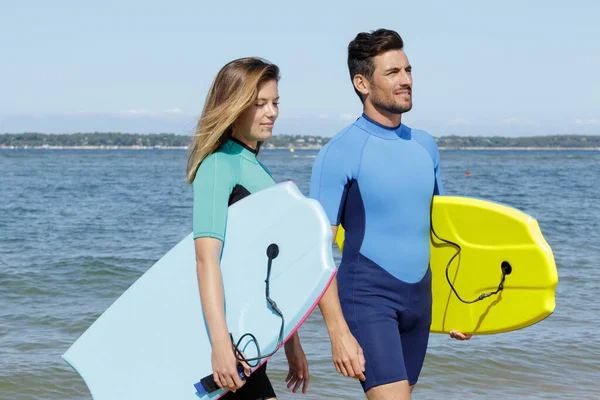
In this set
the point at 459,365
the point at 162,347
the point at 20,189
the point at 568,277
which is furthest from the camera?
the point at 20,189

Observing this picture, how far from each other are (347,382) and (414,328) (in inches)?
112

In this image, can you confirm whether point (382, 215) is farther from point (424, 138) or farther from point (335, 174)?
point (424, 138)

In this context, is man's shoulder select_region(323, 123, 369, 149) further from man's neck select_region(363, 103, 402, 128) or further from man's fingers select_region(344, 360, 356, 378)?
man's fingers select_region(344, 360, 356, 378)

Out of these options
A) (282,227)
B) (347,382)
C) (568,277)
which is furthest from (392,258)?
(568,277)

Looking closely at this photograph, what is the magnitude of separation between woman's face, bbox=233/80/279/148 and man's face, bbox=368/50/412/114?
61 cm

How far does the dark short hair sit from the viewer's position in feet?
10.4

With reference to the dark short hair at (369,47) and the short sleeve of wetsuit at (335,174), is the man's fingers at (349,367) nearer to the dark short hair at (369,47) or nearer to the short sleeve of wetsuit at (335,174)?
the short sleeve of wetsuit at (335,174)

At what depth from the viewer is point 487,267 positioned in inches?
134

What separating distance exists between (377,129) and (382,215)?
358 millimetres

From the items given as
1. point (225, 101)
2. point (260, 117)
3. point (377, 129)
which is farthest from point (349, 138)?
point (225, 101)

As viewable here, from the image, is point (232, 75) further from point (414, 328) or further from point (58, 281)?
point (58, 281)

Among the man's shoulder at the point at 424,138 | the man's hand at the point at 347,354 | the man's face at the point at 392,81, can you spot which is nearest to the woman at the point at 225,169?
the man's hand at the point at 347,354

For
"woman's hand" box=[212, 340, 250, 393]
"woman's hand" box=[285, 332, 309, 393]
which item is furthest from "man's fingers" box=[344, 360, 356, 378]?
"woman's hand" box=[212, 340, 250, 393]

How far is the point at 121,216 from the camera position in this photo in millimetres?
19281
